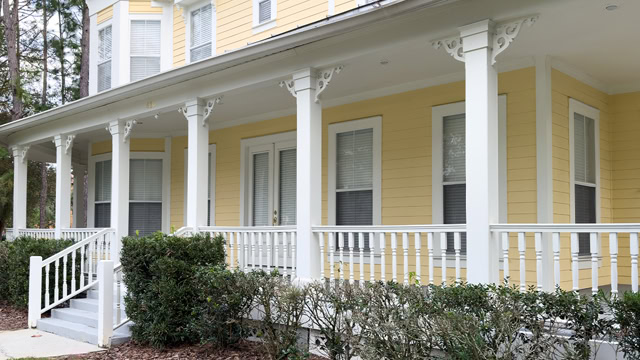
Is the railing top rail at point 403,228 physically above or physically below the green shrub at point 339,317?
above

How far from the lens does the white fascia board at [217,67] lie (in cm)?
→ 664

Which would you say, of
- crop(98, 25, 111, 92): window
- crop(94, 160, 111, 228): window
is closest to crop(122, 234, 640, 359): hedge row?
crop(94, 160, 111, 228): window

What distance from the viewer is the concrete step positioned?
331 inches

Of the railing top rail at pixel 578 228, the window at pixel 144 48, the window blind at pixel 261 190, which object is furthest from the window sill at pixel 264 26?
the railing top rail at pixel 578 228

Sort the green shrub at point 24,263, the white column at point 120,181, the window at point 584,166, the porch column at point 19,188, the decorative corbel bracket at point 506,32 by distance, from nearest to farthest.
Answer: the decorative corbel bracket at point 506,32 → the window at point 584,166 → the green shrub at point 24,263 → the white column at point 120,181 → the porch column at point 19,188

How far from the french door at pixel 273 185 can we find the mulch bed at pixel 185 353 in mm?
3553

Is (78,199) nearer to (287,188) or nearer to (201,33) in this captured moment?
(201,33)

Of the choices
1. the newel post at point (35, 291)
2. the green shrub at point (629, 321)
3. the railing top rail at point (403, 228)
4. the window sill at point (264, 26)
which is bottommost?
the newel post at point (35, 291)

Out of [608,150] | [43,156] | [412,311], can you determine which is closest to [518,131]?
[608,150]

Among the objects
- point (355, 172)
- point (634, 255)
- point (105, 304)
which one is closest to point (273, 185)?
point (355, 172)

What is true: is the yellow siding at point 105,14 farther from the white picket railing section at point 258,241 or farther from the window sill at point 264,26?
the white picket railing section at point 258,241

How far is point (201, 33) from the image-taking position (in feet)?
43.1

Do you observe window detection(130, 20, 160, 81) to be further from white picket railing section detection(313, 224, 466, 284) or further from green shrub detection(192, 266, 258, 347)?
green shrub detection(192, 266, 258, 347)

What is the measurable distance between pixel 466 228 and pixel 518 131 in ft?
7.81
